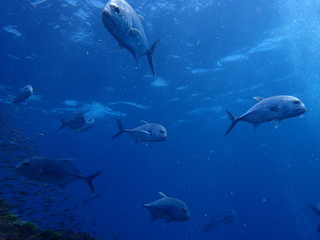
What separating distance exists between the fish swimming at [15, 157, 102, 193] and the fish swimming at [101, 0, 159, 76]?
2.93 meters

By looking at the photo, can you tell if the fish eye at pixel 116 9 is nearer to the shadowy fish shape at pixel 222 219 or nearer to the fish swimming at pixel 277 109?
the fish swimming at pixel 277 109

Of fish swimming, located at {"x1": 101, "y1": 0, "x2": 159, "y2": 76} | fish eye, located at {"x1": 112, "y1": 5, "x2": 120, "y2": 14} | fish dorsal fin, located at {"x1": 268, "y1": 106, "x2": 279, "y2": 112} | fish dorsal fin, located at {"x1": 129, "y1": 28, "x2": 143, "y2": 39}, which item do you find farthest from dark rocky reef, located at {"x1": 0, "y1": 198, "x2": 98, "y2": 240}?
fish dorsal fin, located at {"x1": 268, "y1": 106, "x2": 279, "y2": 112}

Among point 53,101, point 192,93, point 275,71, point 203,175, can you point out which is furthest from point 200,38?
point 203,175

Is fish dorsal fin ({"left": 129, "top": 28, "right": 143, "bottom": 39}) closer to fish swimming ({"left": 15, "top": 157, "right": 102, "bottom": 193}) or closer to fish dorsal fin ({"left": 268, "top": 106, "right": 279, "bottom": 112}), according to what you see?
fish swimming ({"left": 15, "top": 157, "right": 102, "bottom": 193})

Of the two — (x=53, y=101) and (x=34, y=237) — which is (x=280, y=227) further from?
(x=34, y=237)

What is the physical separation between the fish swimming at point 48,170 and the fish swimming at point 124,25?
293cm

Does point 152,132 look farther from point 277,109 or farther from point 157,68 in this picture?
point 157,68

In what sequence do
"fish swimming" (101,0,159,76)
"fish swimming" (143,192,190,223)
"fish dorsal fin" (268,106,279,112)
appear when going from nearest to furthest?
"fish swimming" (101,0,159,76) → "fish dorsal fin" (268,106,279,112) → "fish swimming" (143,192,190,223)

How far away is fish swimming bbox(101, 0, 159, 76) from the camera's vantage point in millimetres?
2887

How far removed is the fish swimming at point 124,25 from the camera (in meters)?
2.89

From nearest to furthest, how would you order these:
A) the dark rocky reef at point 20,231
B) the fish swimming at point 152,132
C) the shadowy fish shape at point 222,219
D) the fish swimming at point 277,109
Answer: the dark rocky reef at point 20,231
the fish swimming at point 277,109
the fish swimming at point 152,132
the shadowy fish shape at point 222,219

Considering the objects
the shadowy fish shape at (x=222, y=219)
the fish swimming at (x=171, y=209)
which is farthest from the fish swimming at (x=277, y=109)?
the shadowy fish shape at (x=222, y=219)

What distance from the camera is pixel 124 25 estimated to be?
3.08 metres

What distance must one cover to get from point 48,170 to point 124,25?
364 cm
